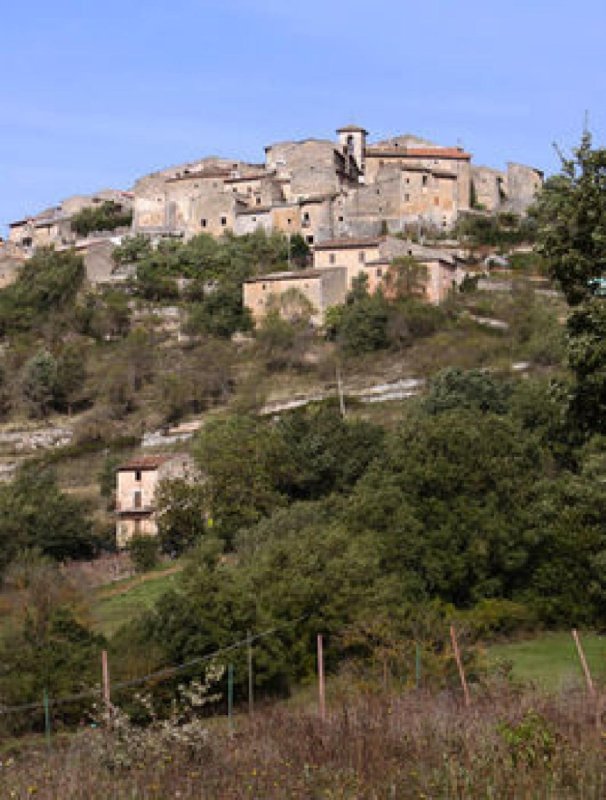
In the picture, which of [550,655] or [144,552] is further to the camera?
[144,552]

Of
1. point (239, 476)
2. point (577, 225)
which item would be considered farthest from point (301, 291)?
point (577, 225)

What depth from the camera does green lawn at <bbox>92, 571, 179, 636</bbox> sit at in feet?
92.9

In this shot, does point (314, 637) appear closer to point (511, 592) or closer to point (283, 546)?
point (283, 546)

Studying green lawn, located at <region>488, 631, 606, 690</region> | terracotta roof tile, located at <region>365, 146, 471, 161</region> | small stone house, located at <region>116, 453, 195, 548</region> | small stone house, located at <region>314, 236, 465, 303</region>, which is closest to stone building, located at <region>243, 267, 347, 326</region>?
small stone house, located at <region>314, 236, 465, 303</region>

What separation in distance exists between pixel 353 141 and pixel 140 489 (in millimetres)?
41810

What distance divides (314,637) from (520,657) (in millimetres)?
4693

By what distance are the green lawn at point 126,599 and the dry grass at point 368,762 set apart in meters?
15.4

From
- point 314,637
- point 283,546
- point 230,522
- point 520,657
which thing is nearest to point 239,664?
point 314,637

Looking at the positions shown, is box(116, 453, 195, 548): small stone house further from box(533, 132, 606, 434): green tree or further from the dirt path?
box(533, 132, 606, 434): green tree

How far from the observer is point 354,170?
259 feet

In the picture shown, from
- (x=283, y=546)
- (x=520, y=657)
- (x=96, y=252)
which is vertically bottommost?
(x=520, y=657)

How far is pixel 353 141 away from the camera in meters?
79.9

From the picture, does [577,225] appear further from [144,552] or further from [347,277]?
[347,277]

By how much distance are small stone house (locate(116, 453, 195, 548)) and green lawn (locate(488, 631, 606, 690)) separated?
1897 centimetres
